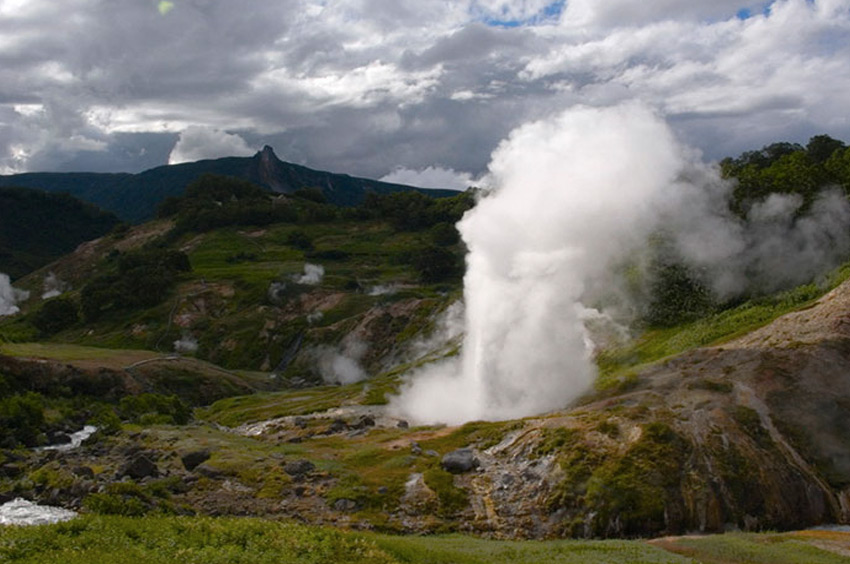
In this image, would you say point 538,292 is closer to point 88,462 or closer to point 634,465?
point 634,465

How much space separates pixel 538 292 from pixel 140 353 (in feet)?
274

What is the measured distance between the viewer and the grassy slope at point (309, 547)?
90.0ft

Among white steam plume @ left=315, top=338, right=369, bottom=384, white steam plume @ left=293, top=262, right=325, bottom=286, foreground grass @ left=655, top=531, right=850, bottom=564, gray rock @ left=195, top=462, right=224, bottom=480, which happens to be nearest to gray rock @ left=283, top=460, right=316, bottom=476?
gray rock @ left=195, top=462, right=224, bottom=480

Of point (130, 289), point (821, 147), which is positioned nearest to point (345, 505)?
point (130, 289)

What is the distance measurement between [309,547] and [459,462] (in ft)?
91.5

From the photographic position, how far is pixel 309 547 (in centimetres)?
3059

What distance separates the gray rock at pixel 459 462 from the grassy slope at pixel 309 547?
13.4 meters

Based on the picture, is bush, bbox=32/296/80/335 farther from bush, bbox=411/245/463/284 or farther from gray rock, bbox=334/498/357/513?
gray rock, bbox=334/498/357/513

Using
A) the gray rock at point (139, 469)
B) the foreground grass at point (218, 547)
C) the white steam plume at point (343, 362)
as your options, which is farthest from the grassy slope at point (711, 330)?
the white steam plume at point (343, 362)

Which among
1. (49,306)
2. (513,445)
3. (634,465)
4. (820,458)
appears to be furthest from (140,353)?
(820,458)

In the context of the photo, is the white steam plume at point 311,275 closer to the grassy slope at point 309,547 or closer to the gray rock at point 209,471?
the gray rock at point 209,471

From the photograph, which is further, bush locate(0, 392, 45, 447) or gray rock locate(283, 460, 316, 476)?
bush locate(0, 392, 45, 447)

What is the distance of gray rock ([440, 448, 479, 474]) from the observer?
186ft

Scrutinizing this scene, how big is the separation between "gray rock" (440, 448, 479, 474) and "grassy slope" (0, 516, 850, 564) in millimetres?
13450
